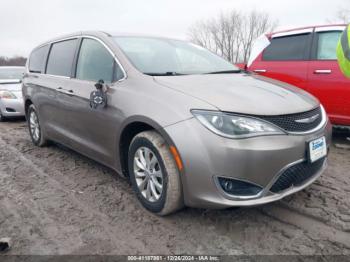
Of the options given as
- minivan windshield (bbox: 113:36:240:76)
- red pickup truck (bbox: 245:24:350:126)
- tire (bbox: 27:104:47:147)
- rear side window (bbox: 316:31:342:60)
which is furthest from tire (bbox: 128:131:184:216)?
rear side window (bbox: 316:31:342:60)

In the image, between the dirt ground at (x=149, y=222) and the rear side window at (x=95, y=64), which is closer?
the dirt ground at (x=149, y=222)

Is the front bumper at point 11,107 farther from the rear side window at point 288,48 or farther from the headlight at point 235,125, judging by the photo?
the headlight at point 235,125

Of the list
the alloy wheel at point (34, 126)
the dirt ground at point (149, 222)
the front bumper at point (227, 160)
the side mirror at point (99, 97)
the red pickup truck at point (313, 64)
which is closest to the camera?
the front bumper at point (227, 160)

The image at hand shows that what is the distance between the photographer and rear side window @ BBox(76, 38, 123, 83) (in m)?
2.89

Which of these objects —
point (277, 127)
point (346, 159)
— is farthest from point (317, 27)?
point (277, 127)

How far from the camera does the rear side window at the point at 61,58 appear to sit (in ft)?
11.8

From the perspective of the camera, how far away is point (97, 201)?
114 inches

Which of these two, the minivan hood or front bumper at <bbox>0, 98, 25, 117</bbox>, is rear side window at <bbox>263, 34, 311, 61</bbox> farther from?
front bumper at <bbox>0, 98, 25, 117</bbox>

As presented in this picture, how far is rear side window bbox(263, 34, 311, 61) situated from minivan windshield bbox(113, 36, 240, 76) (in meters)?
1.55

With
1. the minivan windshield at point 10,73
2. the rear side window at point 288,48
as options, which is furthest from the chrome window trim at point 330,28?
the minivan windshield at point 10,73

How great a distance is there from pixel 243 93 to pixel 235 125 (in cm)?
40

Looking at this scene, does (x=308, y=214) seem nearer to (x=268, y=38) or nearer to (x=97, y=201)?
(x=97, y=201)

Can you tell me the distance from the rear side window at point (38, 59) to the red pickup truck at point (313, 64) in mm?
3211

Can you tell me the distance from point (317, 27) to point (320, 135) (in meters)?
2.67
